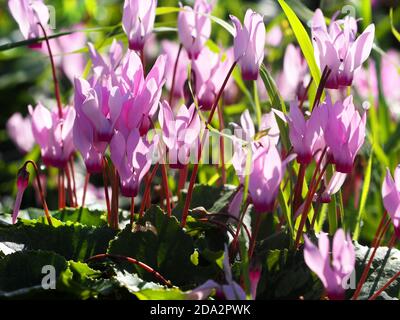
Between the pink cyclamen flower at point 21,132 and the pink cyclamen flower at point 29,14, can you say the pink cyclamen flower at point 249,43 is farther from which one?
the pink cyclamen flower at point 21,132

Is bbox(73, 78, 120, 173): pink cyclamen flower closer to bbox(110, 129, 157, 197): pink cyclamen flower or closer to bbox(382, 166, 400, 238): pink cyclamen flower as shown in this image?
bbox(110, 129, 157, 197): pink cyclamen flower

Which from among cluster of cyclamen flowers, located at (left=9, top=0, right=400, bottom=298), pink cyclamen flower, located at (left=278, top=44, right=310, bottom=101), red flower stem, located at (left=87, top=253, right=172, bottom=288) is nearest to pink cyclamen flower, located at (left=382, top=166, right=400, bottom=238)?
cluster of cyclamen flowers, located at (left=9, top=0, right=400, bottom=298)

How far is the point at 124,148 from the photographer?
4.04ft

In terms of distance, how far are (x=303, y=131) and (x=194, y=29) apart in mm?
430

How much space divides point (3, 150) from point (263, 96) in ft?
3.59

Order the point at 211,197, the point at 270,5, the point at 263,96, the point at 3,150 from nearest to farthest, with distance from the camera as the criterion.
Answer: the point at 211,197
the point at 263,96
the point at 3,150
the point at 270,5

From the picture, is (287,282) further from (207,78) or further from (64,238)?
(207,78)

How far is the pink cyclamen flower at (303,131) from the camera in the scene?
48.1 inches

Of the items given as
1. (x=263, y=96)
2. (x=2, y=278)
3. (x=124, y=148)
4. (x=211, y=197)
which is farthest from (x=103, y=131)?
(x=263, y=96)

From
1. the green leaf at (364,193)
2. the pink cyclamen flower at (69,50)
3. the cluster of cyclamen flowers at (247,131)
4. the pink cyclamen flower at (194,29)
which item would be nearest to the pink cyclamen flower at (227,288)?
the cluster of cyclamen flowers at (247,131)

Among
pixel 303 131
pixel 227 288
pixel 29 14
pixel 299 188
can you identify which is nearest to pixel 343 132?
pixel 303 131

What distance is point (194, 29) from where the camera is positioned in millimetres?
1588

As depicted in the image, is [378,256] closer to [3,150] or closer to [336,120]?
[336,120]

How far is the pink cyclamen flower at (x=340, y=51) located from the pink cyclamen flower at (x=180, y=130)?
218mm
